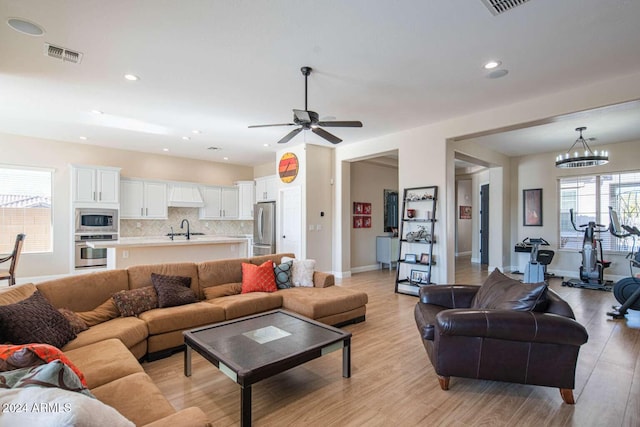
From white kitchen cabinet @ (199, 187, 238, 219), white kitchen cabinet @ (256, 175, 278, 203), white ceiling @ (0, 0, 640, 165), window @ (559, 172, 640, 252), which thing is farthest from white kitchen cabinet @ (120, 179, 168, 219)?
window @ (559, 172, 640, 252)

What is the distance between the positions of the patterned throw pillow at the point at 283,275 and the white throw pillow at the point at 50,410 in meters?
3.22

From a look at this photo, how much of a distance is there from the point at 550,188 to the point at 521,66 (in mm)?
5202

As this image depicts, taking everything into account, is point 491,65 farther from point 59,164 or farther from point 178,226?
point 59,164

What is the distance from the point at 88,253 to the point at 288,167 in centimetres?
446

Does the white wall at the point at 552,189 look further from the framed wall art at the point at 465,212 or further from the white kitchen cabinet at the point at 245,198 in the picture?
the white kitchen cabinet at the point at 245,198

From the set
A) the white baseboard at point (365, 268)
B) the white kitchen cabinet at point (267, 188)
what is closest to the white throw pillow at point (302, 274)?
the white baseboard at point (365, 268)

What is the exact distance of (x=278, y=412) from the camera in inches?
A: 85.4

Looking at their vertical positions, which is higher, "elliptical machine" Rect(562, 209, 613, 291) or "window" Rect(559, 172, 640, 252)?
"window" Rect(559, 172, 640, 252)

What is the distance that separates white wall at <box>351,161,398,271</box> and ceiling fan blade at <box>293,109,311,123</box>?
4194 millimetres

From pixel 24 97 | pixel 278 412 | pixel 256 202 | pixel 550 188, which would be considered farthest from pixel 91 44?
pixel 550 188

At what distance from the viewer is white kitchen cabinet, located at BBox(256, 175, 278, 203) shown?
316 inches

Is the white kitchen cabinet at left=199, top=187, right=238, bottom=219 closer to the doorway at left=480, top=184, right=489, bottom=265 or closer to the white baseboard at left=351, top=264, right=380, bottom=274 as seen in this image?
the white baseboard at left=351, top=264, right=380, bottom=274

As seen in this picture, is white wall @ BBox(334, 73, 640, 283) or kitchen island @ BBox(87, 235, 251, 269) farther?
kitchen island @ BBox(87, 235, 251, 269)

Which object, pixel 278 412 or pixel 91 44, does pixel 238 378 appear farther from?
pixel 91 44
